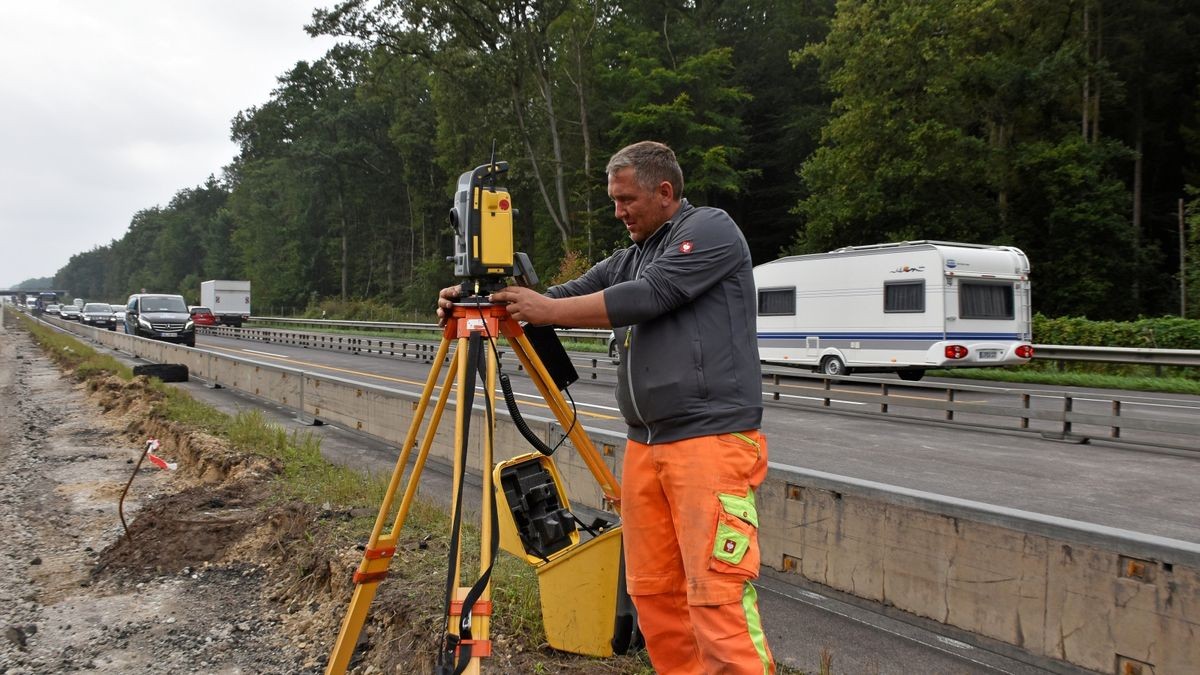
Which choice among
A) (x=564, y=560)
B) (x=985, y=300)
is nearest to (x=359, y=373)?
(x=985, y=300)

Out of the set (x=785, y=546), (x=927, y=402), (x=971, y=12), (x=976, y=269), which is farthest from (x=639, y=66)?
(x=785, y=546)

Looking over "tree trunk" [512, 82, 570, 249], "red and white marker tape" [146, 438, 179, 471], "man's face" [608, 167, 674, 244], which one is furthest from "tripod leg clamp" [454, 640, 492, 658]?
"tree trunk" [512, 82, 570, 249]

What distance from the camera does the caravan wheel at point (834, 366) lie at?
1922 centimetres

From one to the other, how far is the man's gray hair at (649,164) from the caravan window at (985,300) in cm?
1580

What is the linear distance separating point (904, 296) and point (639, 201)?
633 inches

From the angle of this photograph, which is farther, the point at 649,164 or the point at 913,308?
the point at 913,308

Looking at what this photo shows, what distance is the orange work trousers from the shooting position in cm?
258

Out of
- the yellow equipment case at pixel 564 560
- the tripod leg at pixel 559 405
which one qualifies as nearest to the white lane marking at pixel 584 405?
the yellow equipment case at pixel 564 560

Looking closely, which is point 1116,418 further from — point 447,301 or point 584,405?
point 447,301

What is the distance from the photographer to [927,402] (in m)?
12.0

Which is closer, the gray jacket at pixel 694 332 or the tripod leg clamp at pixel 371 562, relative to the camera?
the gray jacket at pixel 694 332

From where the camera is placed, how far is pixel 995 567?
12.9ft

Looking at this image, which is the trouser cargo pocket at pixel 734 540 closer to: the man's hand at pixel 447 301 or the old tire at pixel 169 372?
the man's hand at pixel 447 301

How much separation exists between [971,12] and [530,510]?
32.3m
